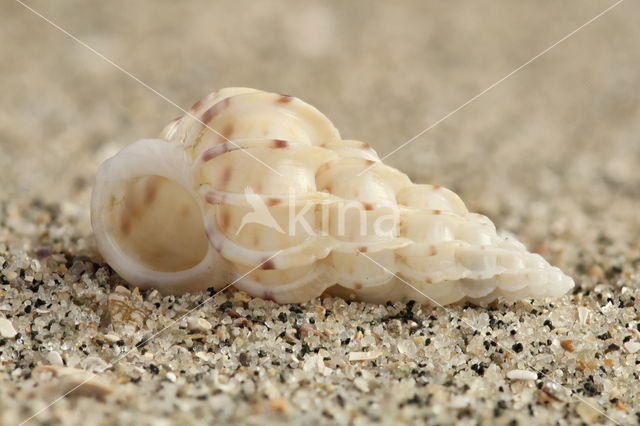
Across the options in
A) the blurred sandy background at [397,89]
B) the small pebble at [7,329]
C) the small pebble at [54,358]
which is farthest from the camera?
the blurred sandy background at [397,89]

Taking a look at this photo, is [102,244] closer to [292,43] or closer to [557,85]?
[292,43]

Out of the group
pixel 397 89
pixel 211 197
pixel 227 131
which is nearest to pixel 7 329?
pixel 211 197

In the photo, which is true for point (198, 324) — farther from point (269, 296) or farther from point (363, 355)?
point (363, 355)

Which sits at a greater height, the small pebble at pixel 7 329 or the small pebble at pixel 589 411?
the small pebble at pixel 589 411

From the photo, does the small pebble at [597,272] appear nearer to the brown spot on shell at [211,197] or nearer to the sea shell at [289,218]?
the sea shell at [289,218]

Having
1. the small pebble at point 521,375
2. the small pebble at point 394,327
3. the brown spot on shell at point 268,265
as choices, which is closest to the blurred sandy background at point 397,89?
the small pebble at point 521,375

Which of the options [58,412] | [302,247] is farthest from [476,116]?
[58,412]
